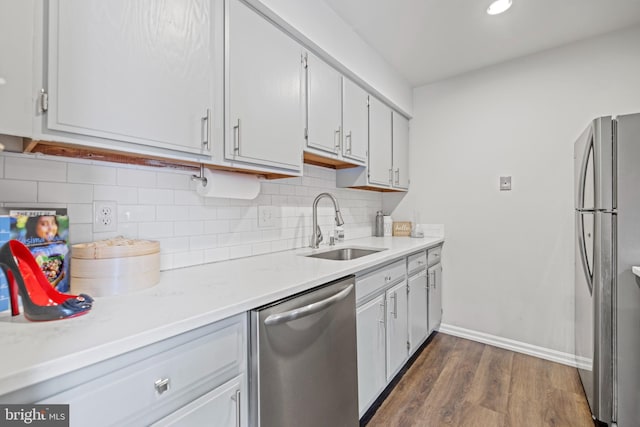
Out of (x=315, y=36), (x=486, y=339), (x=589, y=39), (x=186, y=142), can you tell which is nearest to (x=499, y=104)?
(x=589, y=39)

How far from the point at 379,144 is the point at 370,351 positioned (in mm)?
1619

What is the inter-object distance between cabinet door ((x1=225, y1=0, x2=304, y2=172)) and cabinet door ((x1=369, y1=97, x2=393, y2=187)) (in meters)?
0.88

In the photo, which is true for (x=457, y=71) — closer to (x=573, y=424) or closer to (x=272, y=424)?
(x=573, y=424)

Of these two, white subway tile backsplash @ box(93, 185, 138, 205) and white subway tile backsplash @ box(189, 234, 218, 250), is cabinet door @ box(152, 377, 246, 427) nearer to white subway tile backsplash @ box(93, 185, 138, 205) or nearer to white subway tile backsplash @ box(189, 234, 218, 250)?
white subway tile backsplash @ box(189, 234, 218, 250)

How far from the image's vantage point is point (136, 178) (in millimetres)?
1273

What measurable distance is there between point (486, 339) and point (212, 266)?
2487mm

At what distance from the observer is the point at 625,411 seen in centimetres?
151

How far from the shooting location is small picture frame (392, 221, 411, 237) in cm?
298

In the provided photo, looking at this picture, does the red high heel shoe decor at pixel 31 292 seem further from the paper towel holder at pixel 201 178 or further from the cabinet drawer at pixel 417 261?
the cabinet drawer at pixel 417 261

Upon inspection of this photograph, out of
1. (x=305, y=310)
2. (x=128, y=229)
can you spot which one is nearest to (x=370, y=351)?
(x=305, y=310)

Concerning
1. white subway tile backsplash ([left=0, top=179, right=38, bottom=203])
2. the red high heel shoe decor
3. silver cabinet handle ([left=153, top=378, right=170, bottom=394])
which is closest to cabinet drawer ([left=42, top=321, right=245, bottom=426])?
silver cabinet handle ([left=153, top=378, right=170, bottom=394])

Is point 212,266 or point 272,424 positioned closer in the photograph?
point 272,424

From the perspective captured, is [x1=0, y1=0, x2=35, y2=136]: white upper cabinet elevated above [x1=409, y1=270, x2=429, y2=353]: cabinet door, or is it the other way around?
[x1=0, y1=0, x2=35, y2=136]: white upper cabinet

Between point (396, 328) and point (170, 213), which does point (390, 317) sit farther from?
point (170, 213)
